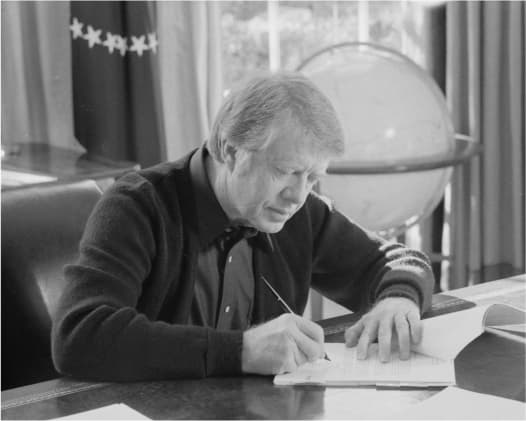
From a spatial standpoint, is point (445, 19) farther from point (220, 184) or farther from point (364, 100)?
point (220, 184)

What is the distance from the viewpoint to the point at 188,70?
12.5ft

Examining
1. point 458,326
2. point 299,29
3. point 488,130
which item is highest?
point 299,29

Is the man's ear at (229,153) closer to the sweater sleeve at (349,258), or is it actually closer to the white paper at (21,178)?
the sweater sleeve at (349,258)

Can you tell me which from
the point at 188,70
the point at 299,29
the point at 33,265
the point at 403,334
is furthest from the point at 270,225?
the point at 299,29

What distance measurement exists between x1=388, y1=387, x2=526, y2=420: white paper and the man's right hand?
229 mm

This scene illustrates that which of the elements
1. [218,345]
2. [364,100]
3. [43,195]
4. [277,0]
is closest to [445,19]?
[277,0]

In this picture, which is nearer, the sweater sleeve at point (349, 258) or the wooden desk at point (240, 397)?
the wooden desk at point (240, 397)

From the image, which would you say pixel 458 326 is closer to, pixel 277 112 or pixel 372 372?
pixel 372 372

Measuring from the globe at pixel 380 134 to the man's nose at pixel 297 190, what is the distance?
1.37 metres

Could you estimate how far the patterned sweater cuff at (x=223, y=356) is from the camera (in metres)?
1.49

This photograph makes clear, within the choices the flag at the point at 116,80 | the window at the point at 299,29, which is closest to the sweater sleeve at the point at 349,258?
the flag at the point at 116,80

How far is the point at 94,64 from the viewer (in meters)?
3.41

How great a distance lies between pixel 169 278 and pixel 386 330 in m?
0.42

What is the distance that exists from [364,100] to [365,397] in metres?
1.85
